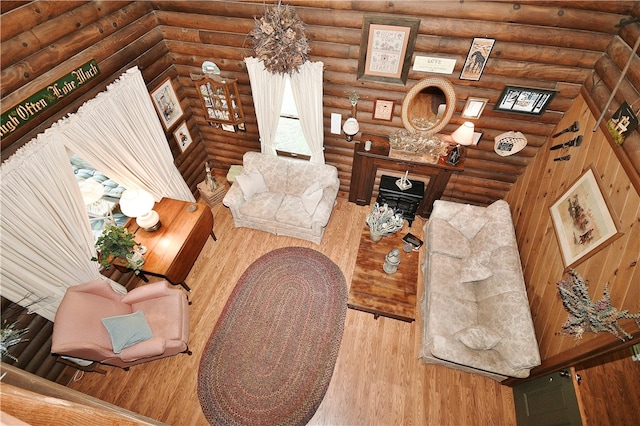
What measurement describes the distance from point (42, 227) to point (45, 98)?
1.42 metres

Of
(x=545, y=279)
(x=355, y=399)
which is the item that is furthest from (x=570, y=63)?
(x=355, y=399)

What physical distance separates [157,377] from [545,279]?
5316 mm

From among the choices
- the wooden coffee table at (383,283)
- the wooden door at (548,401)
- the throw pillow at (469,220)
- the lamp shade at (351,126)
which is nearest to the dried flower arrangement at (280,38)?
the lamp shade at (351,126)

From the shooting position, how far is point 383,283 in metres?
4.38

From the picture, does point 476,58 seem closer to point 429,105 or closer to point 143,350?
point 429,105

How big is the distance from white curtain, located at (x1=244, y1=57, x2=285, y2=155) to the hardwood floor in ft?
9.79

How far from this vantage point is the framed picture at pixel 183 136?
541 centimetres

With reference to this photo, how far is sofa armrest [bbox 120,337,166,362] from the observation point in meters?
3.60

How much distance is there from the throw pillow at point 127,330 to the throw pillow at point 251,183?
8.12 feet

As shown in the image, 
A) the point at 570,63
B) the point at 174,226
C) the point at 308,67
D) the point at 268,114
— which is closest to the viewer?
the point at 570,63

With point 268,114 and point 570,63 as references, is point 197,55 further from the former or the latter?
point 570,63

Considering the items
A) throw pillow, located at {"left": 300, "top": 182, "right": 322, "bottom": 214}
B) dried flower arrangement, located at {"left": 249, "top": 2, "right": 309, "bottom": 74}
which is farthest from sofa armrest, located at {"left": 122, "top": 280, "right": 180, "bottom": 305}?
dried flower arrangement, located at {"left": 249, "top": 2, "right": 309, "bottom": 74}

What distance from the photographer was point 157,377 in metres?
4.15

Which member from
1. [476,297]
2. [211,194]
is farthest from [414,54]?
[211,194]
